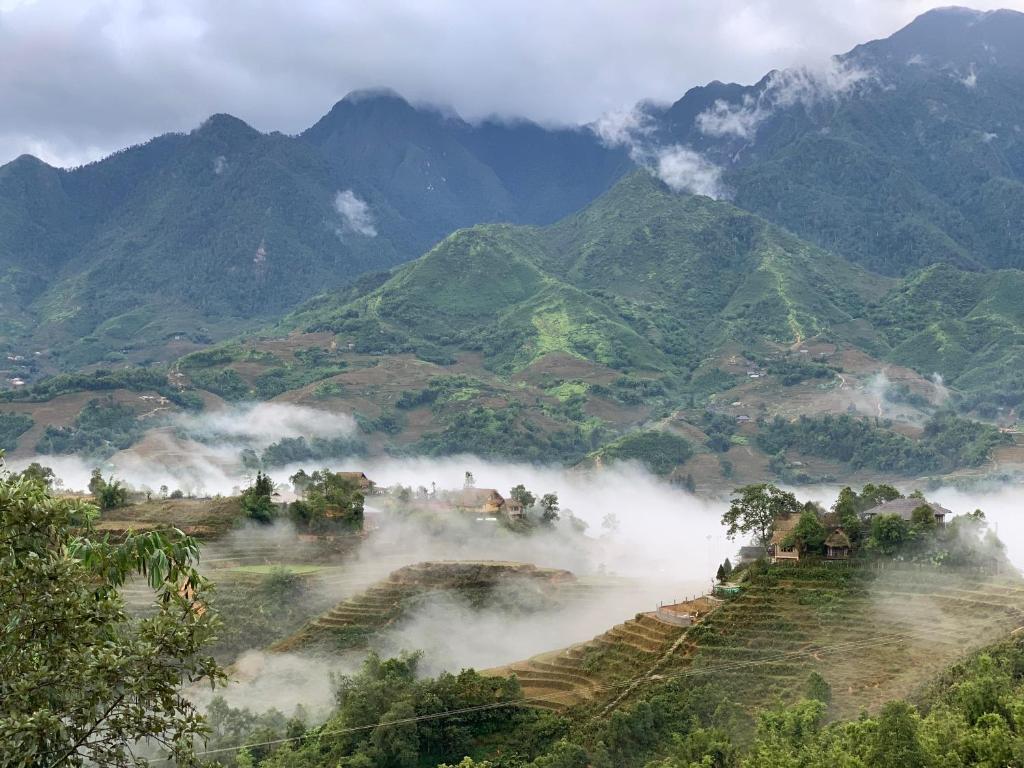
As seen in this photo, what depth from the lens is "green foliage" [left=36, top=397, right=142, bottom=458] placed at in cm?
15162

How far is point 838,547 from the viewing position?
60125 mm

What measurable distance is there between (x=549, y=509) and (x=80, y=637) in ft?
317

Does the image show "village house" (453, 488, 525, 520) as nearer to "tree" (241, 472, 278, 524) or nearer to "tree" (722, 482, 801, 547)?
"tree" (241, 472, 278, 524)

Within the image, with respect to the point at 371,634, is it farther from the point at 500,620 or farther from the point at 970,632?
the point at 970,632

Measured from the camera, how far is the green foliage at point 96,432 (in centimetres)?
15162

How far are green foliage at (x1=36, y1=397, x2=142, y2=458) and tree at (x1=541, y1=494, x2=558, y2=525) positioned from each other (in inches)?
2842

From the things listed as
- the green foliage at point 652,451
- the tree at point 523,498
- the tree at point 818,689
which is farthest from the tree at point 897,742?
the green foliage at point 652,451

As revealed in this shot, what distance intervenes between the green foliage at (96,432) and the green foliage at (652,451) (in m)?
69.2

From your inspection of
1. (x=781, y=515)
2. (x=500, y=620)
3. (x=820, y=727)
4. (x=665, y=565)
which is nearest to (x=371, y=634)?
(x=500, y=620)

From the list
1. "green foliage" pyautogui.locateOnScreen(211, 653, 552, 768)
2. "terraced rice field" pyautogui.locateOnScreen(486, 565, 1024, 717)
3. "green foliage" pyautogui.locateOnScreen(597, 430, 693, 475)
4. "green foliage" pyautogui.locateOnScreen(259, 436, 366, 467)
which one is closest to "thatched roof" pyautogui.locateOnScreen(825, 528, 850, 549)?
"terraced rice field" pyautogui.locateOnScreen(486, 565, 1024, 717)

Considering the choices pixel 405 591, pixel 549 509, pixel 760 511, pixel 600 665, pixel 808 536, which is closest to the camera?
pixel 600 665

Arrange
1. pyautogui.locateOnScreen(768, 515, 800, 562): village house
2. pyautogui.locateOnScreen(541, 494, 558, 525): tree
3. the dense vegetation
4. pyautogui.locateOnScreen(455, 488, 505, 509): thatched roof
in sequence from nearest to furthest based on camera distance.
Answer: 1. pyautogui.locateOnScreen(768, 515, 800, 562): village house
2. pyautogui.locateOnScreen(541, 494, 558, 525): tree
3. pyautogui.locateOnScreen(455, 488, 505, 509): thatched roof
4. the dense vegetation

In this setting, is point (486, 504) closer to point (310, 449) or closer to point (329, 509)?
point (329, 509)

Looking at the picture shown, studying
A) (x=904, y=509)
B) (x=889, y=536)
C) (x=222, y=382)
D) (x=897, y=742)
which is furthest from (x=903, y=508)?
Result: (x=222, y=382)
